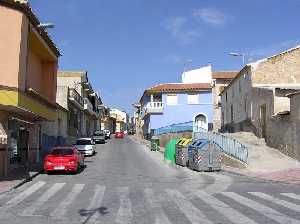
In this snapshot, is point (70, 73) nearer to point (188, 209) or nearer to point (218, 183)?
point (218, 183)

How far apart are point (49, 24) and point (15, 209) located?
1179 centimetres

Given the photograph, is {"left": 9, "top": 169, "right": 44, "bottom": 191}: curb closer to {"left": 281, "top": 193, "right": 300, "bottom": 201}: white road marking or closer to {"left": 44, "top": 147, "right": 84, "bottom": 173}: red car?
{"left": 44, "top": 147, "right": 84, "bottom": 173}: red car

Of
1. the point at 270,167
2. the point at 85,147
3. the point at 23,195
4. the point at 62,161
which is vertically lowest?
the point at 23,195

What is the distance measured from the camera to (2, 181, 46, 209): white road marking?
15.2 metres

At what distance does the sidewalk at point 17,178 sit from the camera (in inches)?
789

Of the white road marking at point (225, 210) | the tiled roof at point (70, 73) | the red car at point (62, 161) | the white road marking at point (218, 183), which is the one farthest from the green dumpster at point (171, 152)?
the tiled roof at point (70, 73)

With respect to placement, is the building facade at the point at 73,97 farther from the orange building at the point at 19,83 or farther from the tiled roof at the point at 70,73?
the orange building at the point at 19,83

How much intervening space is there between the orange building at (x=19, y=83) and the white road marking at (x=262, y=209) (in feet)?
34.4

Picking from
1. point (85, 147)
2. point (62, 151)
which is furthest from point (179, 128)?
point (62, 151)

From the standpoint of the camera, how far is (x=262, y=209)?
1405 centimetres

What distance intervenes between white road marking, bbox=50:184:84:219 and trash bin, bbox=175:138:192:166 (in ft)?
44.1

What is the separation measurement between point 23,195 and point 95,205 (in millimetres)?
3926

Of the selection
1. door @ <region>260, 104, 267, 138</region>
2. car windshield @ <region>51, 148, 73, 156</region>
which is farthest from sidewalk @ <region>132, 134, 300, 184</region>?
car windshield @ <region>51, 148, 73, 156</region>

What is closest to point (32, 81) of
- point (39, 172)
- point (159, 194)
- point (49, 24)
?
point (39, 172)
